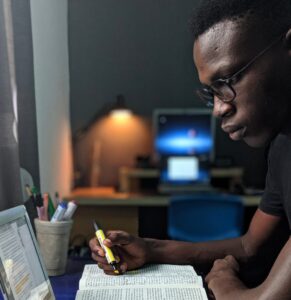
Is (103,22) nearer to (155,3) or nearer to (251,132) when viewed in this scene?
(155,3)

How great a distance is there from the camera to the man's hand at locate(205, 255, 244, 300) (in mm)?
774

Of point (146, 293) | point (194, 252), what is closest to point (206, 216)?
point (194, 252)

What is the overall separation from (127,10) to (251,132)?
2.21 ft

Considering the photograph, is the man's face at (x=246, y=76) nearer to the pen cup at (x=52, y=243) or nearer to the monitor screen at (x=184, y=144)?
the pen cup at (x=52, y=243)

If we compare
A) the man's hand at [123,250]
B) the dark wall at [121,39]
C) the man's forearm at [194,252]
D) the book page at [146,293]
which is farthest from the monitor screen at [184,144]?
the book page at [146,293]

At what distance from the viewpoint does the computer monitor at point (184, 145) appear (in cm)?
314

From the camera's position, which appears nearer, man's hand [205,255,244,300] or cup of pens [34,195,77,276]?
man's hand [205,255,244,300]

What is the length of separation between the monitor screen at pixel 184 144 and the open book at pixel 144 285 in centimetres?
223

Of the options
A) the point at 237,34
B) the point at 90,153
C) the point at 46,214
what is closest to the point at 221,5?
the point at 237,34

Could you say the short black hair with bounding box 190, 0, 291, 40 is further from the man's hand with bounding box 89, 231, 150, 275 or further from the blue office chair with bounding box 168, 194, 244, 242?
the blue office chair with bounding box 168, 194, 244, 242

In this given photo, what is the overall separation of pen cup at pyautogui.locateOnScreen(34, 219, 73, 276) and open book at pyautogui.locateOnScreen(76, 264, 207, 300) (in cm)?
7

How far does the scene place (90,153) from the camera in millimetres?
3023

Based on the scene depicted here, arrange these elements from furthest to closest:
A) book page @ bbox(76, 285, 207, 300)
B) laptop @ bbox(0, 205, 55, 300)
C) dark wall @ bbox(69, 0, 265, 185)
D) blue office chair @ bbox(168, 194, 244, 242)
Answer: blue office chair @ bbox(168, 194, 244, 242)
dark wall @ bbox(69, 0, 265, 185)
book page @ bbox(76, 285, 207, 300)
laptop @ bbox(0, 205, 55, 300)

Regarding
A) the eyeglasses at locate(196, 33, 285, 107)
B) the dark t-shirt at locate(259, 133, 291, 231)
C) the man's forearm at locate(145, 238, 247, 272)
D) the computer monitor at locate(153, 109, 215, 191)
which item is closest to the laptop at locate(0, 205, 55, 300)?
the man's forearm at locate(145, 238, 247, 272)
